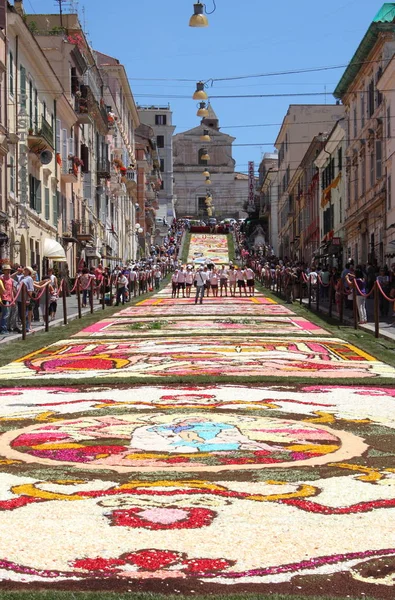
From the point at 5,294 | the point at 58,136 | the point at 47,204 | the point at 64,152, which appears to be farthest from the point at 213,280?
the point at 5,294

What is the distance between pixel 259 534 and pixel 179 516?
1.63 feet

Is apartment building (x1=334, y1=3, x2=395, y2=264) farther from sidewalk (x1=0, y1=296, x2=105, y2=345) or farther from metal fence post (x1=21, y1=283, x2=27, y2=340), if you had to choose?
metal fence post (x1=21, y1=283, x2=27, y2=340)

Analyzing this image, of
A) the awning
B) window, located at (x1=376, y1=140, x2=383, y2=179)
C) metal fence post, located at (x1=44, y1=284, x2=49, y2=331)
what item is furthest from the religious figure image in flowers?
window, located at (x1=376, y1=140, x2=383, y2=179)

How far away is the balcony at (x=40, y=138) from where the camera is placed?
130ft

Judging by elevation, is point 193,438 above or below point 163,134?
below

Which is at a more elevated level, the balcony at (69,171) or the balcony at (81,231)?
the balcony at (69,171)

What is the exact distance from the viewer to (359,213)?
46594 mm

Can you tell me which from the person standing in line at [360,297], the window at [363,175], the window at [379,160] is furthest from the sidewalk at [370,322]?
the window at [363,175]

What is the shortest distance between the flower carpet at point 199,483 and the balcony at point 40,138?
90.6 ft

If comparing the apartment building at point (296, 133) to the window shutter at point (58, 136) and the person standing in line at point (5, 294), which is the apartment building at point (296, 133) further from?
the person standing in line at point (5, 294)

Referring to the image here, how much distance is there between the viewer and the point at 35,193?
41.2m

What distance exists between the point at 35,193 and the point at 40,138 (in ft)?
8.29

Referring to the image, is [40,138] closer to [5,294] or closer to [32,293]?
[32,293]

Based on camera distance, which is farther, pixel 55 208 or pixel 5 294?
pixel 55 208
